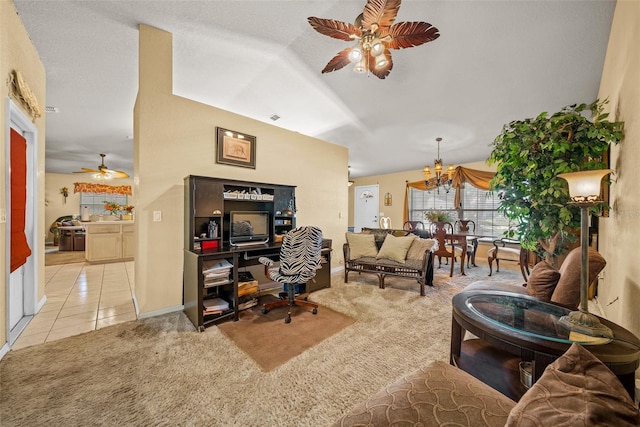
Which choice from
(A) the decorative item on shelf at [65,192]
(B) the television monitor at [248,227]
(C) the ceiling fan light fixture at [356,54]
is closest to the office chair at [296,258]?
(B) the television monitor at [248,227]

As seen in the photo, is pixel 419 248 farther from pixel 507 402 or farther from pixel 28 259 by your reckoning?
pixel 28 259

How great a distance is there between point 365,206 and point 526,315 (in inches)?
305

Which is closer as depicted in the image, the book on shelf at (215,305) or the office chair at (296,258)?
the book on shelf at (215,305)

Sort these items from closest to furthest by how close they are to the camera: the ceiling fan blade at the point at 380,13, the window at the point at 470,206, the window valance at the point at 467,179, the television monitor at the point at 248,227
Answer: the ceiling fan blade at the point at 380,13 < the television monitor at the point at 248,227 < the window valance at the point at 467,179 < the window at the point at 470,206

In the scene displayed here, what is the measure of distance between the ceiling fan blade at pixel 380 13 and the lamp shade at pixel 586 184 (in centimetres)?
154

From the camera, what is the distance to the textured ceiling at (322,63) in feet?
6.98

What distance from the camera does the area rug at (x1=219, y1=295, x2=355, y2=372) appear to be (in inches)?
79.4

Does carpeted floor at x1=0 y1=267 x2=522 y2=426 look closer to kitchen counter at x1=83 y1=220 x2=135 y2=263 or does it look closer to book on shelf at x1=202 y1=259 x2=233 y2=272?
book on shelf at x1=202 y1=259 x2=233 y2=272

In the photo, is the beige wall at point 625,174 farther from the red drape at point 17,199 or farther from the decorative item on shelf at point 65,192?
the decorative item on shelf at point 65,192

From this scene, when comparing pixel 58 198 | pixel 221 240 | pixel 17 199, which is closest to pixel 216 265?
pixel 221 240

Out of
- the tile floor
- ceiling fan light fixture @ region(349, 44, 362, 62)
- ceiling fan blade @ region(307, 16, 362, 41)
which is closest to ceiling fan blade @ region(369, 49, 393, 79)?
ceiling fan light fixture @ region(349, 44, 362, 62)

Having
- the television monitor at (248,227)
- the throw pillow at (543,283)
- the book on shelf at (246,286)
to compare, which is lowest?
the book on shelf at (246,286)

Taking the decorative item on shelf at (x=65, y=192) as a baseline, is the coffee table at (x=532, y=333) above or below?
below

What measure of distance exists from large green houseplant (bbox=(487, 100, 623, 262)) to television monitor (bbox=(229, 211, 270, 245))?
269 cm
